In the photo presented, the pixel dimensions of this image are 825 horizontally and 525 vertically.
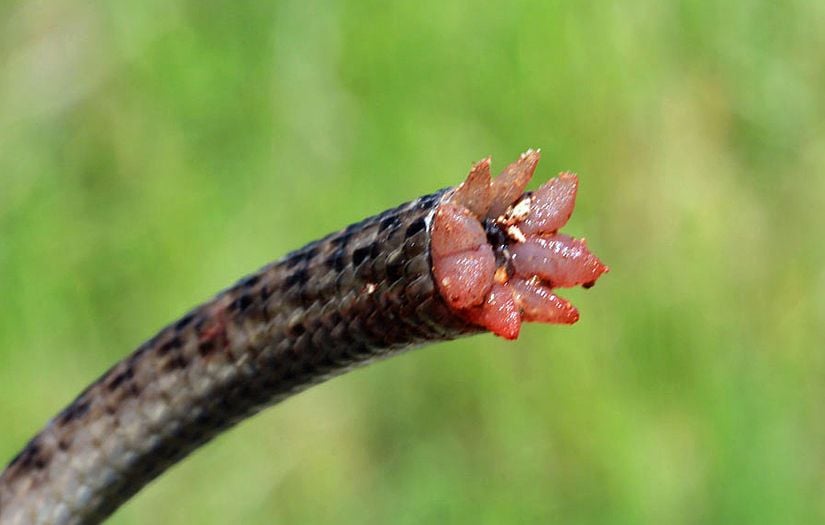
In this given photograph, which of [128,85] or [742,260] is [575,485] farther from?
[128,85]

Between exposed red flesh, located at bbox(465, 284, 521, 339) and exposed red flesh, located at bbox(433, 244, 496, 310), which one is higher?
exposed red flesh, located at bbox(433, 244, 496, 310)

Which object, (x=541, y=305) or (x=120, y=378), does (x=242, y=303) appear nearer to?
(x=120, y=378)

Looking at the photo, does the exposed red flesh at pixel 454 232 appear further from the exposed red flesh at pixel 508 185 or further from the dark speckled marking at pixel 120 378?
the dark speckled marking at pixel 120 378

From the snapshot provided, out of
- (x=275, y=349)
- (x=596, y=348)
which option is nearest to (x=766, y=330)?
(x=596, y=348)

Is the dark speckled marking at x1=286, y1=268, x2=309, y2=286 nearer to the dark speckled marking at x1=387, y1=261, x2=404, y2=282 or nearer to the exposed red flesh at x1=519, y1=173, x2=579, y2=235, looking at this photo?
the dark speckled marking at x1=387, y1=261, x2=404, y2=282

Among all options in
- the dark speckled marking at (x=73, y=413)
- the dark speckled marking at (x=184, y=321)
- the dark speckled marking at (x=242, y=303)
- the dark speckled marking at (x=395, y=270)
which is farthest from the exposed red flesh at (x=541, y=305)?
the dark speckled marking at (x=73, y=413)

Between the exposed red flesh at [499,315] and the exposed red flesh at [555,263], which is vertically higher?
the exposed red flesh at [555,263]

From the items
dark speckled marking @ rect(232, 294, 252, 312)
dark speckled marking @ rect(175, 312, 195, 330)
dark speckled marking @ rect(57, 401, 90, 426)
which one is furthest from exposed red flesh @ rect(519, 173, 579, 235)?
dark speckled marking @ rect(57, 401, 90, 426)

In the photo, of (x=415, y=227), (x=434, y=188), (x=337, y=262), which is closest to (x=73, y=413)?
(x=337, y=262)
